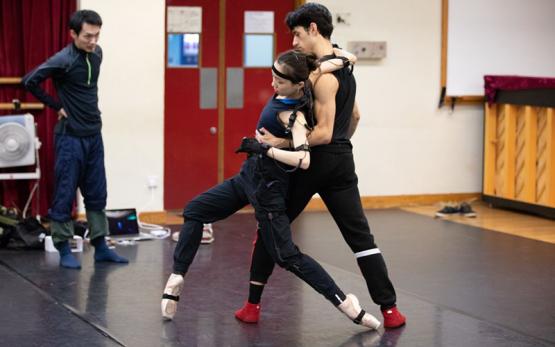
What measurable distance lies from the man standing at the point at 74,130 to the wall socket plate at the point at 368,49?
126 inches

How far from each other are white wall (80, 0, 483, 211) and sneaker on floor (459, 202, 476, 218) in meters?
0.69

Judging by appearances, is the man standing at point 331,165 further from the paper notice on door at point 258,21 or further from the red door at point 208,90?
the paper notice on door at point 258,21

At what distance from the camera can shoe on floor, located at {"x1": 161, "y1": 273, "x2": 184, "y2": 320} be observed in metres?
5.63

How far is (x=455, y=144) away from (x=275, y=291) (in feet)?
14.8

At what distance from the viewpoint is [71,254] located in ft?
23.9

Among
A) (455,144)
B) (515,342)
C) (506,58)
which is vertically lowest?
(515,342)

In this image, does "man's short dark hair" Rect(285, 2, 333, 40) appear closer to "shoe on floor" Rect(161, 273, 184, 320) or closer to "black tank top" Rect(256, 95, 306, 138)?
"black tank top" Rect(256, 95, 306, 138)

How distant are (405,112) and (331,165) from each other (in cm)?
492

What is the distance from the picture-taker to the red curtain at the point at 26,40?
8.54 meters

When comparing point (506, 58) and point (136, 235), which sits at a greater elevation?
point (506, 58)

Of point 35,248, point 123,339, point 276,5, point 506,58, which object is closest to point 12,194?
point 35,248

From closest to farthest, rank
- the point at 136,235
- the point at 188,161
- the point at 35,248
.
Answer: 1. the point at 35,248
2. the point at 136,235
3. the point at 188,161

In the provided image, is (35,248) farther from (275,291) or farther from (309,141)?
(309,141)

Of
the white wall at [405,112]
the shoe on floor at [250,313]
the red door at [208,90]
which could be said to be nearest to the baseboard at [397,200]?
the white wall at [405,112]
